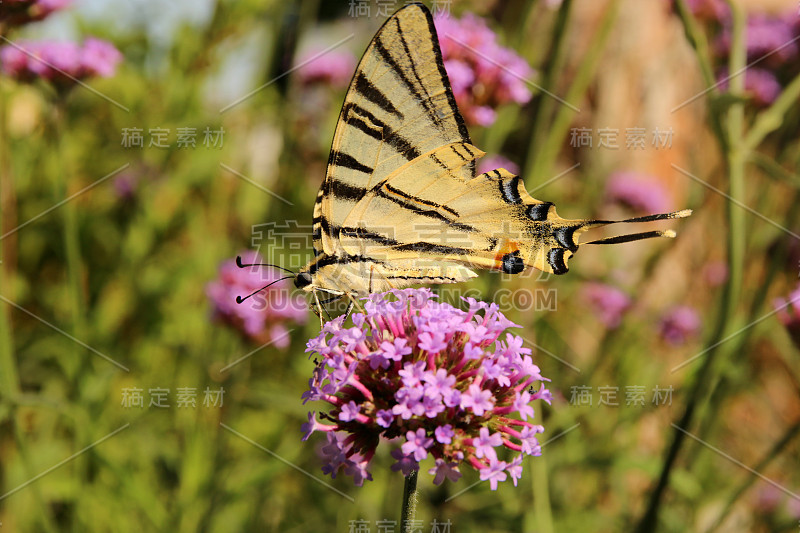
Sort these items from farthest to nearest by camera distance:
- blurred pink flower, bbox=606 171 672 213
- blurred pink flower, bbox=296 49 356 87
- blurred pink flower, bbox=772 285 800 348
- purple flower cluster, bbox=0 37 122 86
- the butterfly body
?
blurred pink flower, bbox=296 49 356 87
blurred pink flower, bbox=606 171 672 213
purple flower cluster, bbox=0 37 122 86
blurred pink flower, bbox=772 285 800 348
the butterfly body

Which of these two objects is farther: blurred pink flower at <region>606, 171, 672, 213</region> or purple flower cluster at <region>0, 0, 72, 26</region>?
blurred pink flower at <region>606, 171, 672, 213</region>

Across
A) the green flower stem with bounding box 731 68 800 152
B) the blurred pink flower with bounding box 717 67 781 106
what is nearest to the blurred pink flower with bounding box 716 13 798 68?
the blurred pink flower with bounding box 717 67 781 106

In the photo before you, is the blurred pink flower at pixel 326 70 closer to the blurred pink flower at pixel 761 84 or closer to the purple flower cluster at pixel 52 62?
the purple flower cluster at pixel 52 62

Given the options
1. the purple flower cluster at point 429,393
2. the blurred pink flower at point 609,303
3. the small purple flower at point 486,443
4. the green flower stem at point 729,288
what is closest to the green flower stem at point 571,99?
the green flower stem at point 729,288

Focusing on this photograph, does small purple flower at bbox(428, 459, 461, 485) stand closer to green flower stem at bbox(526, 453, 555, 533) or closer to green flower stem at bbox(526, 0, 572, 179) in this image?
green flower stem at bbox(526, 453, 555, 533)

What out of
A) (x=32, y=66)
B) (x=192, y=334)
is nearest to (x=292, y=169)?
(x=192, y=334)
